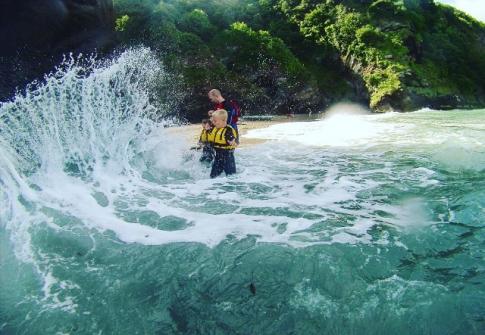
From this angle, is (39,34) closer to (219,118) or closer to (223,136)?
(219,118)

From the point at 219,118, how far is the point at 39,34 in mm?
5393

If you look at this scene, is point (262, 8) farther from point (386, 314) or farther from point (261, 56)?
point (386, 314)

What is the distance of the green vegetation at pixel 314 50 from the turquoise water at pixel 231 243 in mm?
13528

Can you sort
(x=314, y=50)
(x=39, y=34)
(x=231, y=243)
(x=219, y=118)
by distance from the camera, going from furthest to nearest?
(x=314, y=50), (x=39, y=34), (x=219, y=118), (x=231, y=243)

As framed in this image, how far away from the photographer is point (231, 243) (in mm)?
4984

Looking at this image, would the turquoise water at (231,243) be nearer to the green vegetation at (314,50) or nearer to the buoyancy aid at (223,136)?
the buoyancy aid at (223,136)

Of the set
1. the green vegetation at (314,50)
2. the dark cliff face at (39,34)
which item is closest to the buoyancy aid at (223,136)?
the dark cliff face at (39,34)

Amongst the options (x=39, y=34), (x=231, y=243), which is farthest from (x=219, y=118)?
(x=39, y=34)

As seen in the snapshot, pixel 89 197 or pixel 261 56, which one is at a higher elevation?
pixel 261 56

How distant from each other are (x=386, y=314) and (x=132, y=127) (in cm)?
883

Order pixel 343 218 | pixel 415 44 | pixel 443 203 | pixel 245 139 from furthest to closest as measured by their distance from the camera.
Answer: pixel 415 44 < pixel 245 139 < pixel 443 203 < pixel 343 218

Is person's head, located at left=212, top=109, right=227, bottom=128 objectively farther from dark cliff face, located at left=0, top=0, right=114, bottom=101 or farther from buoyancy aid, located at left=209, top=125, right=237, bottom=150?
dark cliff face, located at left=0, top=0, right=114, bottom=101

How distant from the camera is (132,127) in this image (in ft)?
35.6

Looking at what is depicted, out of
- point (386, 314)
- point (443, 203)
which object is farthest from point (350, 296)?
point (443, 203)
